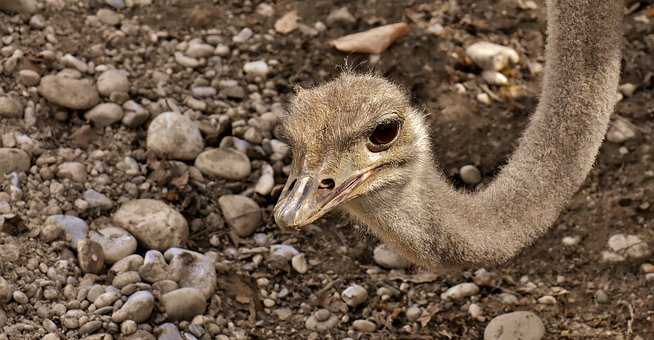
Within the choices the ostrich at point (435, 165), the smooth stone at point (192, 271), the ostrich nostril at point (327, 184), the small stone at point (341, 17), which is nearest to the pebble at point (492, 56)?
the small stone at point (341, 17)

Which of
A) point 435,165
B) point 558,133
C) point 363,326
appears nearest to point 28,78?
point 363,326

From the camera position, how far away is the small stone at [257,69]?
174 inches

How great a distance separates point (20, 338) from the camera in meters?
3.14

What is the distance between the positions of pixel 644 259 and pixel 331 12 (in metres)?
1.71

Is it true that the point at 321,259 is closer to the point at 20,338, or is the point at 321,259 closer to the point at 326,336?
the point at 326,336

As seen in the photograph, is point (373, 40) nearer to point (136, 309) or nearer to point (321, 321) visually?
point (321, 321)

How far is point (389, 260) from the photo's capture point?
3764 millimetres

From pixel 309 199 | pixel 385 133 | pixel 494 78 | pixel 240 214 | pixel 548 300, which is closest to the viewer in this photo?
pixel 309 199

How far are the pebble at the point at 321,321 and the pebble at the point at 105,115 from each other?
1.09 m

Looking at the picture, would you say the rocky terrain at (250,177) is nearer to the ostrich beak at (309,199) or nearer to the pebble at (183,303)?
the pebble at (183,303)

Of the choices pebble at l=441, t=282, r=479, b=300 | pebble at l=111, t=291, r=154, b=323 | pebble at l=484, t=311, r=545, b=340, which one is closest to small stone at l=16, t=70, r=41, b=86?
pebble at l=111, t=291, r=154, b=323

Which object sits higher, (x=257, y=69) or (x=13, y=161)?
(x=13, y=161)

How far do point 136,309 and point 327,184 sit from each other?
906mm

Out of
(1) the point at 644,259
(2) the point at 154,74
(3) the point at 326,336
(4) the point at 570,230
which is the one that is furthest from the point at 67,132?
(1) the point at 644,259
